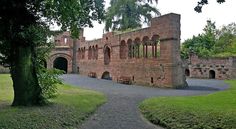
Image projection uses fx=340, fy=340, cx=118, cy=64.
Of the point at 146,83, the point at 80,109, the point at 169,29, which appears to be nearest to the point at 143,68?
the point at 146,83

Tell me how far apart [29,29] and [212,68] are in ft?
97.5

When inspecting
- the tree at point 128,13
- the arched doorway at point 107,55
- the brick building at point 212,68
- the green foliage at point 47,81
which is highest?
the tree at point 128,13

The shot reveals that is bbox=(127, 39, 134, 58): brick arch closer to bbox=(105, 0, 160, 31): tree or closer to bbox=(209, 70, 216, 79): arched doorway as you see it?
bbox=(209, 70, 216, 79): arched doorway

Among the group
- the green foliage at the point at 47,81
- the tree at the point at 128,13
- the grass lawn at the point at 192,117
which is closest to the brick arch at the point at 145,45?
the green foliage at the point at 47,81

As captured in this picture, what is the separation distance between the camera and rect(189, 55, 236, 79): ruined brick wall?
37.0 meters

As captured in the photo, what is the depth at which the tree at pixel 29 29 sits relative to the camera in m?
11.9

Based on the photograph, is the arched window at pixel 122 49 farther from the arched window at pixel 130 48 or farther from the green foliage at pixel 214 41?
the green foliage at pixel 214 41

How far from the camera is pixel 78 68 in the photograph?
53.6 m

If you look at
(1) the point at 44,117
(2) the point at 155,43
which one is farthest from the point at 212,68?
(1) the point at 44,117

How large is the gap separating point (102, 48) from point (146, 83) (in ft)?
42.0

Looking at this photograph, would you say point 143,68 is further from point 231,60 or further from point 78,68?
point 78,68

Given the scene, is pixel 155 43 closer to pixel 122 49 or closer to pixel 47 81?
pixel 122 49

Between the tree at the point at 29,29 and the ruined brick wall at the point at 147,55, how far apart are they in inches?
470

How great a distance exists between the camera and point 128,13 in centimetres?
5503
